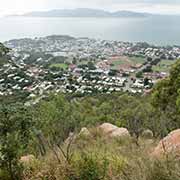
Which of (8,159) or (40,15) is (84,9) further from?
(8,159)

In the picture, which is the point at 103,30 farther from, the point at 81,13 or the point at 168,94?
the point at 168,94

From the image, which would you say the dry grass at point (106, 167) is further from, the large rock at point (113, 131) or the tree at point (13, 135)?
the large rock at point (113, 131)

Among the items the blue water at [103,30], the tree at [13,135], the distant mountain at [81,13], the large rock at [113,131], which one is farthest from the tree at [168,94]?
the distant mountain at [81,13]

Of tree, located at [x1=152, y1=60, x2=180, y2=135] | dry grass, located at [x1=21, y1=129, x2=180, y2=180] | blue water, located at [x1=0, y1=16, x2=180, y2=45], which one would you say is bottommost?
blue water, located at [x1=0, y1=16, x2=180, y2=45]

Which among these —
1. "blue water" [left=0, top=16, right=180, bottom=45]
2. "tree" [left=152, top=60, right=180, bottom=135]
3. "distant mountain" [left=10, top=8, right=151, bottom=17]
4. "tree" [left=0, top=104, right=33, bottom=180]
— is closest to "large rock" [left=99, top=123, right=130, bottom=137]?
"tree" [left=152, top=60, right=180, bottom=135]

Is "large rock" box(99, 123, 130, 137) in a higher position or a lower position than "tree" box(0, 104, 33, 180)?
Result: lower

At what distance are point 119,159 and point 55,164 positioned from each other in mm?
619

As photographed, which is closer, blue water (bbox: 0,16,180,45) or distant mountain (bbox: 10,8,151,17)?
blue water (bbox: 0,16,180,45)

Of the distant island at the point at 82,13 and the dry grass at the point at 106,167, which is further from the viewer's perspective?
the distant island at the point at 82,13

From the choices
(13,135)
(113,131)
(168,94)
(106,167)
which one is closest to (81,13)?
(168,94)

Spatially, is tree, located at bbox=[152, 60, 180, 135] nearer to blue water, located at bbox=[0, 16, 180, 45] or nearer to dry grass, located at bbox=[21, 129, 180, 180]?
dry grass, located at bbox=[21, 129, 180, 180]

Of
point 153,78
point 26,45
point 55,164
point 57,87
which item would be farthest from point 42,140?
→ point 26,45

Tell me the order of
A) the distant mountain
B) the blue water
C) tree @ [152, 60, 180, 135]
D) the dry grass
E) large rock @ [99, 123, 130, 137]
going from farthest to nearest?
the distant mountain < the blue water < tree @ [152, 60, 180, 135] < large rock @ [99, 123, 130, 137] < the dry grass

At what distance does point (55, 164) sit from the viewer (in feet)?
12.9
